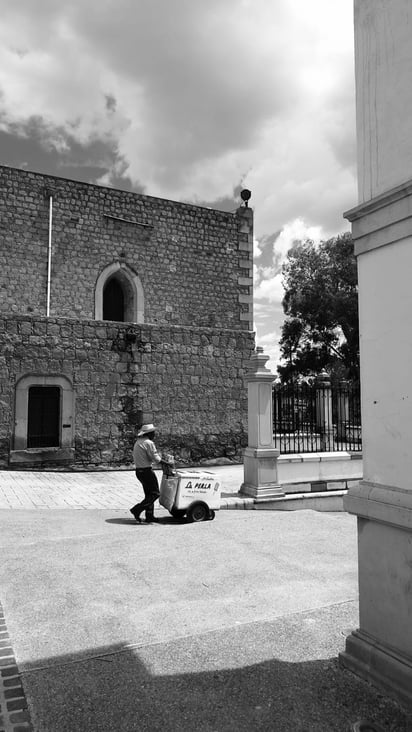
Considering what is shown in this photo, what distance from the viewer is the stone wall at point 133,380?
465 inches

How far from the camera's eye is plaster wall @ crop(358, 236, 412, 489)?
2.84 m

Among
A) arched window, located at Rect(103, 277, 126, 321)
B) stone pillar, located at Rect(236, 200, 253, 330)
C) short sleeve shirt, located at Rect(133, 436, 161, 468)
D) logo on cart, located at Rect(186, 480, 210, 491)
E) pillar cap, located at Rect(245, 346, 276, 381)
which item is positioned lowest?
logo on cart, located at Rect(186, 480, 210, 491)

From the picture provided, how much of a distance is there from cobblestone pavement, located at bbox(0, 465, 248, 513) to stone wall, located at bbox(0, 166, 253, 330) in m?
6.34

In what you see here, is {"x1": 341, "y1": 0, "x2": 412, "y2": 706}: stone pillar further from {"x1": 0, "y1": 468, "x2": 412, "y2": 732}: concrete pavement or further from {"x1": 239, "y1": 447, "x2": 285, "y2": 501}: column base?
{"x1": 239, "y1": 447, "x2": 285, "y2": 501}: column base

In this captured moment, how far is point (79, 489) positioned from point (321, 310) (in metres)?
Result: 24.4

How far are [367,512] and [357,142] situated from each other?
2.29 m

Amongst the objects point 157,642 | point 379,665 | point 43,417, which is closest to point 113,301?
point 43,417

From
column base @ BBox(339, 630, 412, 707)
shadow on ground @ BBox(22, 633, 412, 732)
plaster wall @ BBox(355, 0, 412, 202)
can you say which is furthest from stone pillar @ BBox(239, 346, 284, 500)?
plaster wall @ BBox(355, 0, 412, 202)

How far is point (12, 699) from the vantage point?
9.14 feet

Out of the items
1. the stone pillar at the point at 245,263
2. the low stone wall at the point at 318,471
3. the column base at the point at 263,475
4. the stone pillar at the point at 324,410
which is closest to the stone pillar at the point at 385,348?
the column base at the point at 263,475

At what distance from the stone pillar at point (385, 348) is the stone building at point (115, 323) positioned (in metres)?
9.88

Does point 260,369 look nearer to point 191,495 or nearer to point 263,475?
point 263,475

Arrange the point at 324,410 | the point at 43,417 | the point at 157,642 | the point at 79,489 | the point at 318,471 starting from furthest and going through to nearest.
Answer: the point at 43,417 < the point at 324,410 < the point at 318,471 < the point at 79,489 < the point at 157,642

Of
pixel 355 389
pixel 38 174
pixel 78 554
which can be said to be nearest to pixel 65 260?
pixel 38 174
